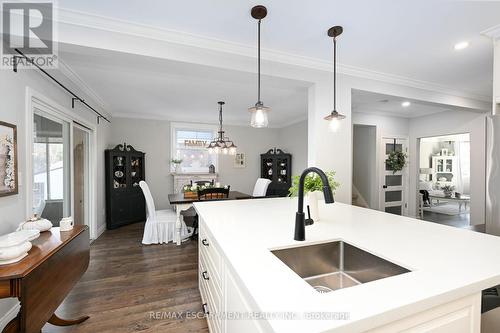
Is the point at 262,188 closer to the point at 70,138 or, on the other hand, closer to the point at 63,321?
the point at 70,138

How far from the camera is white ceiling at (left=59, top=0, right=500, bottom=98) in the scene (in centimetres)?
170

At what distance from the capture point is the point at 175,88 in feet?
11.6

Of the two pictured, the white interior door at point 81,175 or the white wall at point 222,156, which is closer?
the white interior door at point 81,175

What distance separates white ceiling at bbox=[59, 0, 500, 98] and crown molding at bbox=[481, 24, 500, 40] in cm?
6

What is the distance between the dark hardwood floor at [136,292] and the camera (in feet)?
6.04

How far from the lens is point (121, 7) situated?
5.63ft

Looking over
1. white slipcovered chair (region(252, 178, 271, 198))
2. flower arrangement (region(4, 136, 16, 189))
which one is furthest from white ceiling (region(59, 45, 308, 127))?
white slipcovered chair (region(252, 178, 271, 198))

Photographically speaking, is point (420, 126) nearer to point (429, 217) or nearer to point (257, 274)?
point (429, 217)

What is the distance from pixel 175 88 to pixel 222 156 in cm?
270

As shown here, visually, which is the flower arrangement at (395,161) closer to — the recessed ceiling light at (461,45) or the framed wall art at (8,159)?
the recessed ceiling light at (461,45)

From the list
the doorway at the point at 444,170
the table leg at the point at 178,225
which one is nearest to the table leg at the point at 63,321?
the table leg at the point at 178,225

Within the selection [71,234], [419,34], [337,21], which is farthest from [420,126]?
[71,234]

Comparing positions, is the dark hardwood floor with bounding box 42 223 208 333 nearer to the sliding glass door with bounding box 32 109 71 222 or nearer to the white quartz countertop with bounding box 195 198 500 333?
A: the sliding glass door with bounding box 32 109 71 222

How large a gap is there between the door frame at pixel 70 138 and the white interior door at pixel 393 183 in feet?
19.2
